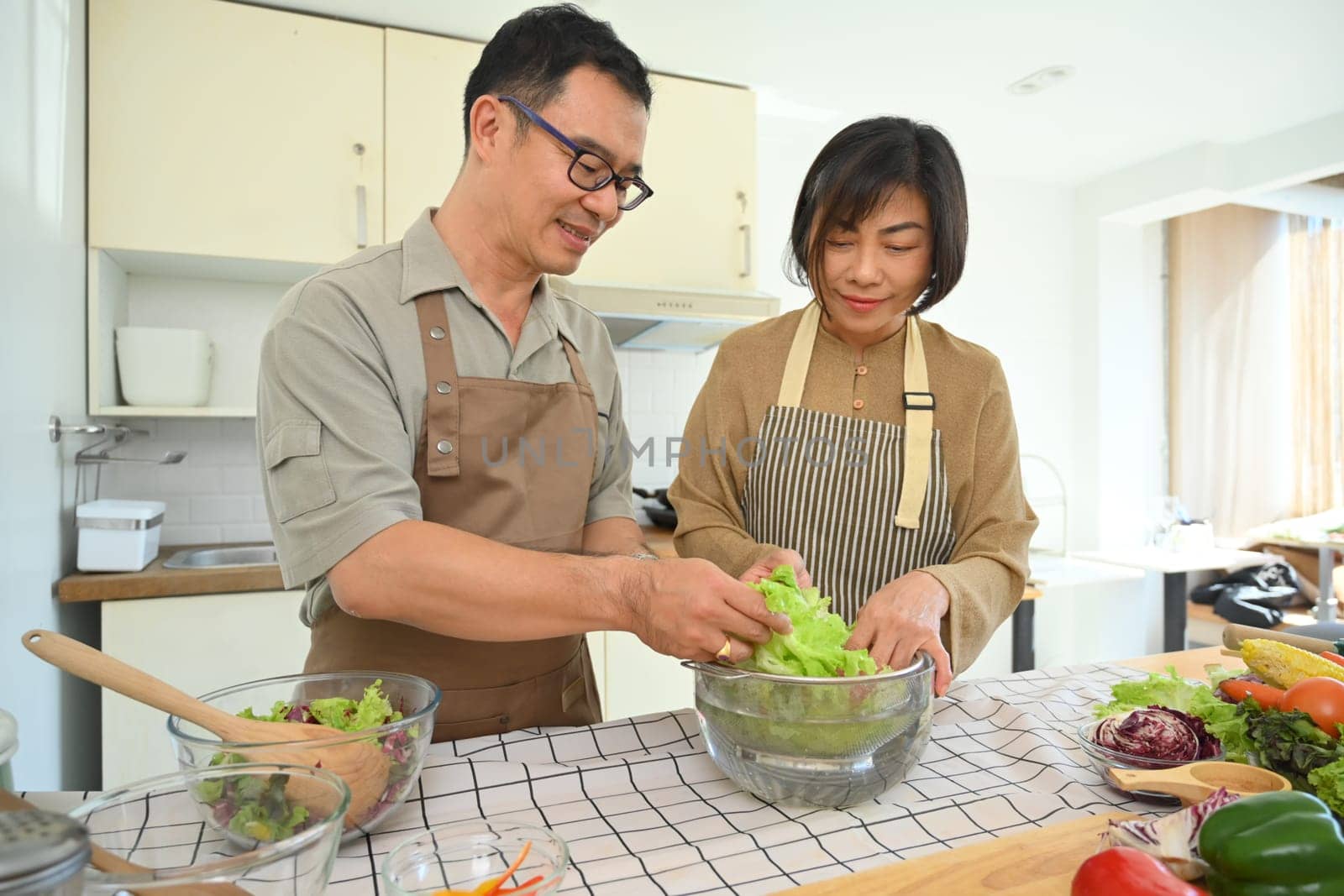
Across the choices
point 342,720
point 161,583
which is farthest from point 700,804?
point 161,583

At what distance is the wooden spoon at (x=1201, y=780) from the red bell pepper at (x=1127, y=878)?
237 mm

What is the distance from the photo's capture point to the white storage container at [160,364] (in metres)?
2.82

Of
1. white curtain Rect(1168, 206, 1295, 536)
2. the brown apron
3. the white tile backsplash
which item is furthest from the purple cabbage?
white curtain Rect(1168, 206, 1295, 536)

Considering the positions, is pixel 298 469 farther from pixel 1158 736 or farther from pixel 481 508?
pixel 1158 736

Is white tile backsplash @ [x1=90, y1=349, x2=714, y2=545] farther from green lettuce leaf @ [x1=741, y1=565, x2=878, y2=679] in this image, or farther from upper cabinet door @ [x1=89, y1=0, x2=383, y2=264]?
green lettuce leaf @ [x1=741, y1=565, x2=878, y2=679]

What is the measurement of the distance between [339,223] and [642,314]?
111 cm

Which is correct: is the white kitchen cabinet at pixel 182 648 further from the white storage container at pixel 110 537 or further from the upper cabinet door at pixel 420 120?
the upper cabinet door at pixel 420 120

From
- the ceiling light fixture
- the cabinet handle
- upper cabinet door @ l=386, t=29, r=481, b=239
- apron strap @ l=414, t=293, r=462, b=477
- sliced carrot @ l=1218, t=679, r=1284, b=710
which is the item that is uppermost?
the ceiling light fixture

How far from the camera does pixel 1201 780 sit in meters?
0.94

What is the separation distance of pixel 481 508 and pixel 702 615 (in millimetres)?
481

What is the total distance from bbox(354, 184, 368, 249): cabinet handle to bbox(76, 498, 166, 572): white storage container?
113cm

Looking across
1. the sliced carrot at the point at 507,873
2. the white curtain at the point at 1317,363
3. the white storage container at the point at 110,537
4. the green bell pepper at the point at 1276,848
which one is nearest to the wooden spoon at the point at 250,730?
the sliced carrot at the point at 507,873

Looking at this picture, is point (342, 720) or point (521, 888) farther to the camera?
point (342, 720)

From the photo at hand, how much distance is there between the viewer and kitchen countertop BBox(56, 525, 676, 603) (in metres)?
2.41
